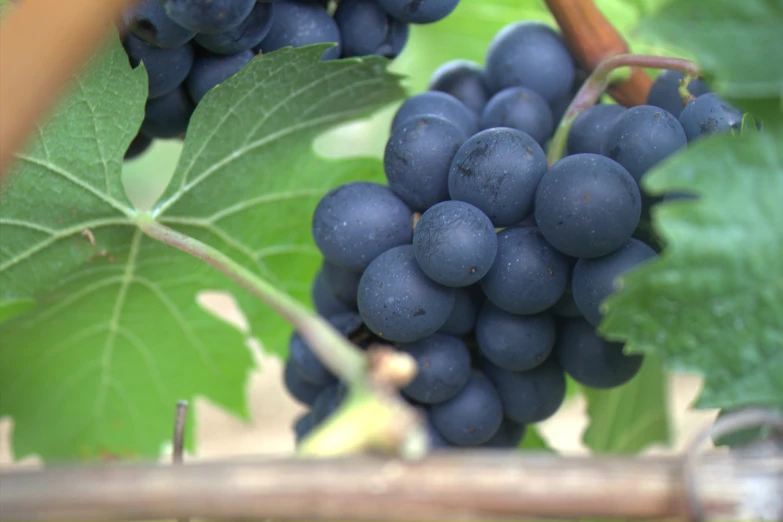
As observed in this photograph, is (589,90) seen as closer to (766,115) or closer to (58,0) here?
(766,115)

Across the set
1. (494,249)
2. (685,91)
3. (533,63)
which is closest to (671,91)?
(685,91)

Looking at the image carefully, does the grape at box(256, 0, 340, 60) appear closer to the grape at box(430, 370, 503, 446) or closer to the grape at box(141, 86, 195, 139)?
the grape at box(141, 86, 195, 139)

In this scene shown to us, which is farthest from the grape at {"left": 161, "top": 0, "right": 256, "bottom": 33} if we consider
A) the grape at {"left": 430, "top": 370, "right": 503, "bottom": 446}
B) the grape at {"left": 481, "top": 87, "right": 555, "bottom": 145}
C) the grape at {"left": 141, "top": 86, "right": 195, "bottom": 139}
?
the grape at {"left": 430, "top": 370, "right": 503, "bottom": 446}

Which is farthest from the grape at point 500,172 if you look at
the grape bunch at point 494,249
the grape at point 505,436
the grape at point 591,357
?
the grape at point 505,436

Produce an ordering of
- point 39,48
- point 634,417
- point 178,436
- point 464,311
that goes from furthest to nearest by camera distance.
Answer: point 634,417, point 464,311, point 178,436, point 39,48

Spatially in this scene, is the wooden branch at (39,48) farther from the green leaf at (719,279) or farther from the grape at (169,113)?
the grape at (169,113)

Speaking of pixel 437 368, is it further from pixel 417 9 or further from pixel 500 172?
pixel 417 9
